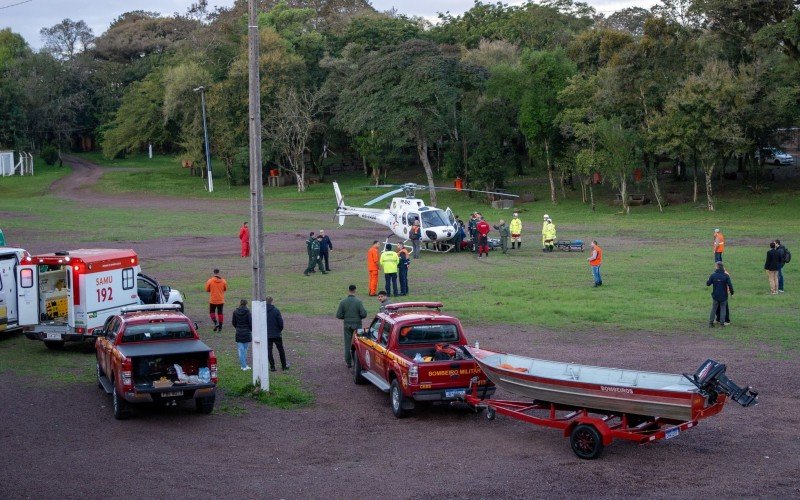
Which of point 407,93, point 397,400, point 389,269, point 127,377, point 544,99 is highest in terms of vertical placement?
point 407,93

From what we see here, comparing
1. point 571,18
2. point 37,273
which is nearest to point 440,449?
point 37,273

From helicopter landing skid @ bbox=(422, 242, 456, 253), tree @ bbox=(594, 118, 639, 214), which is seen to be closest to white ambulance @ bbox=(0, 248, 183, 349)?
helicopter landing skid @ bbox=(422, 242, 456, 253)

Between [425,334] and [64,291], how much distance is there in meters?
10.7

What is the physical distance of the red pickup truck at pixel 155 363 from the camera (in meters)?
14.2

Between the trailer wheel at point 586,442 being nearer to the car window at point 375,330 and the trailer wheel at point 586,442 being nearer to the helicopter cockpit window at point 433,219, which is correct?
the car window at point 375,330

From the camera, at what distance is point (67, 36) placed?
130 meters

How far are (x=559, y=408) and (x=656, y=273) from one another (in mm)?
19151

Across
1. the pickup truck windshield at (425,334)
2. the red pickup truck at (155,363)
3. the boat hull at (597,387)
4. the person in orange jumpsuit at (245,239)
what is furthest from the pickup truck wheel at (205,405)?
the person in orange jumpsuit at (245,239)

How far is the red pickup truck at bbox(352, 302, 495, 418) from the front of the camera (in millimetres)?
14195

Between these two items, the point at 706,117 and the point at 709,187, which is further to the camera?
the point at 709,187

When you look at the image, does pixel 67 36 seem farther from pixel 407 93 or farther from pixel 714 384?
pixel 714 384

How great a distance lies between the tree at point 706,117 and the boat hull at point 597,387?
40.6m

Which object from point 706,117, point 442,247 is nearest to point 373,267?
point 442,247

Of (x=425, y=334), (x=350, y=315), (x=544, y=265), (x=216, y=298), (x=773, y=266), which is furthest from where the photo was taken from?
(x=544, y=265)
